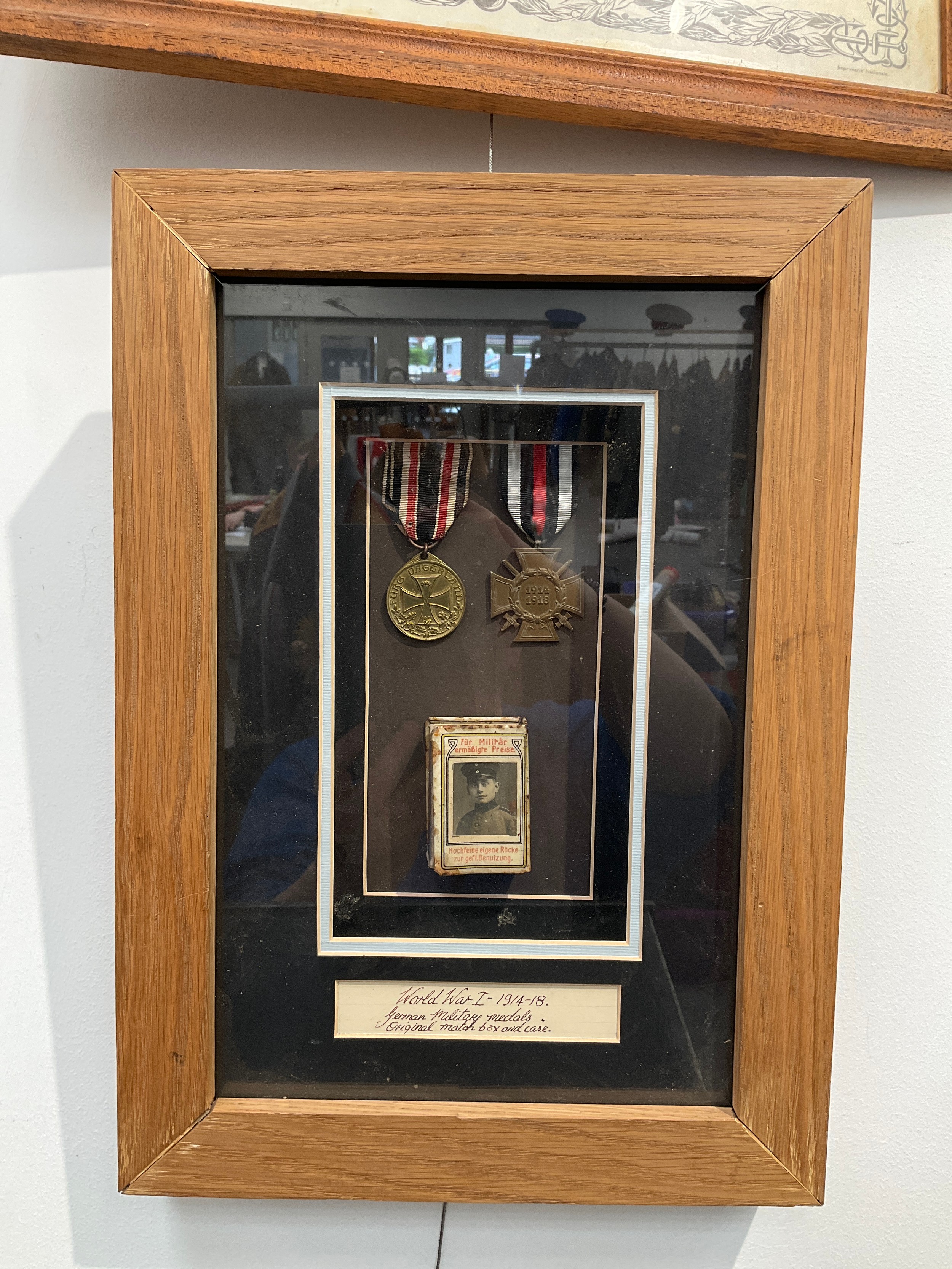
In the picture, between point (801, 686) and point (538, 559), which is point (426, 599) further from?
point (801, 686)

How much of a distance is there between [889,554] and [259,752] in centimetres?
45

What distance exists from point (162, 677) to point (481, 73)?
41 centimetres

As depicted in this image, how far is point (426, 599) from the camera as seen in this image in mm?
558

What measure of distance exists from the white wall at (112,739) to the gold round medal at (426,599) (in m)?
0.22

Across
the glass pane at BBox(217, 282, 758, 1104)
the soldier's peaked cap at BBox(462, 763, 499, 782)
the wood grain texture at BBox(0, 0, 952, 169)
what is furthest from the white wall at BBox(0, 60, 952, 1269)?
the soldier's peaked cap at BBox(462, 763, 499, 782)

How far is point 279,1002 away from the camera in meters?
0.57

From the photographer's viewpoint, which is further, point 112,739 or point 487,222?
point 112,739

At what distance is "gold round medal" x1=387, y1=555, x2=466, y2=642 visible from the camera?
0.56 m

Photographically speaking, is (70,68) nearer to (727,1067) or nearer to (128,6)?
(128,6)

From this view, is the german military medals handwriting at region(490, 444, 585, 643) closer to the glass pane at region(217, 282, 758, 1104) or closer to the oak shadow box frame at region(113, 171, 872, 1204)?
the glass pane at region(217, 282, 758, 1104)

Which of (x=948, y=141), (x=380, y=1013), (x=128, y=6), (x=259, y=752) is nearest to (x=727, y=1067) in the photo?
(x=380, y=1013)

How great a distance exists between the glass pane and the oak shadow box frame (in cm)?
2

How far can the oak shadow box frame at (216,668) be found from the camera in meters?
0.52

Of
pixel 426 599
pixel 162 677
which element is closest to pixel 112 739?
pixel 162 677
